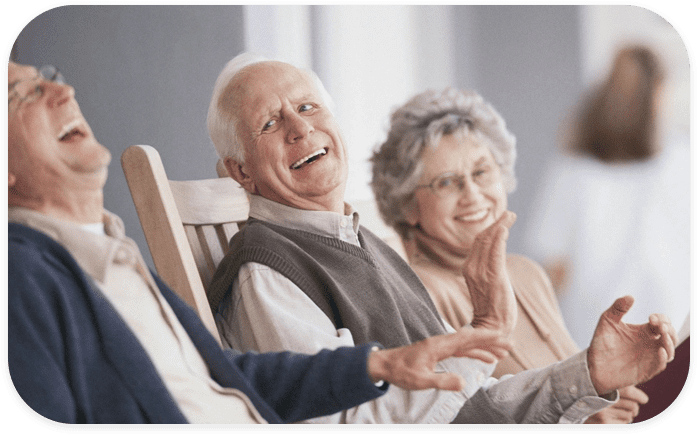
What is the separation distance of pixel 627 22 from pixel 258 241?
0.83 m

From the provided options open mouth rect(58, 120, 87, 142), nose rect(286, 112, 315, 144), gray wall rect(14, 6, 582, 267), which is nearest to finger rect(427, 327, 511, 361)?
gray wall rect(14, 6, 582, 267)

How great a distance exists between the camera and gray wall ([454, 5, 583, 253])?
1.45 metres

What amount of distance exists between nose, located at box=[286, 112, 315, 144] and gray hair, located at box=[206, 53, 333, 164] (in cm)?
8

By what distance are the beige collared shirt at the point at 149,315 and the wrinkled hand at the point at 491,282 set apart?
0.45 meters

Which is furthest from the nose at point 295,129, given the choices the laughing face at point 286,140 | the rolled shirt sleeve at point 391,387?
the rolled shirt sleeve at point 391,387

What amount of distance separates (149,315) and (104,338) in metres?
0.08

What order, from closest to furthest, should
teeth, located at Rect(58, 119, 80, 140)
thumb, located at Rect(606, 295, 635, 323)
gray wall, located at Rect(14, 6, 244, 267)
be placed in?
teeth, located at Rect(58, 119, 80, 140) → gray wall, located at Rect(14, 6, 244, 267) → thumb, located at Rect(606, 295, 635, 323)

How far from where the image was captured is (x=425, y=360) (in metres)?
1.17

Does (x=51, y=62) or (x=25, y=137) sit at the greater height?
(x=51, y=62)

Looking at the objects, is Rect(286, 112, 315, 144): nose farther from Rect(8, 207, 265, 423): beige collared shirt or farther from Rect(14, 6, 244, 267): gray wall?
Rect(8, 207, 265, 423): beige collared shirt
